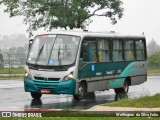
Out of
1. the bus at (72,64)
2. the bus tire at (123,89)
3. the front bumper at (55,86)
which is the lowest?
the bus tire at (123,89)

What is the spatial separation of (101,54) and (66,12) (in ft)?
120

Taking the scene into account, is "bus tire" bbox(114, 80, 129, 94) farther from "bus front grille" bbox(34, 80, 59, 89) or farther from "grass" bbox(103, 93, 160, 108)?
"grass" bbox(103, 93, 160, 108)

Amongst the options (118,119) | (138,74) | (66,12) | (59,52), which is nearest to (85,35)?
(59,52)

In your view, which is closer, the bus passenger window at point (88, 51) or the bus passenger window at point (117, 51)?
the bus passenger window at point (88, 51)

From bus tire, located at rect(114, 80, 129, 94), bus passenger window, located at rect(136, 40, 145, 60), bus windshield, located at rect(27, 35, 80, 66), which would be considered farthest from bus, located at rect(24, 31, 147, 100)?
bus passenger window, located at rect(136, 40, 145, 60)

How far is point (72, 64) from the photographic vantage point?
21281mm

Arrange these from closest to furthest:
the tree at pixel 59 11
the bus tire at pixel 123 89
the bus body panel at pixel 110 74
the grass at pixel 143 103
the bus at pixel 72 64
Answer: the grass at pixel 143 103 < the bus at pixel 72 64 < the bus body panel at pixel 110 74 < the bus tire at pixel 123 89 < the tree at pixel 59 11

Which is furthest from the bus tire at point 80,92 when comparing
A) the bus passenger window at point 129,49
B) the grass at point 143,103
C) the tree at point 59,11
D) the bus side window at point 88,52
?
the tree at point 59,11

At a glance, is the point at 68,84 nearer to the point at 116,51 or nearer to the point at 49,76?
the point at 49,76

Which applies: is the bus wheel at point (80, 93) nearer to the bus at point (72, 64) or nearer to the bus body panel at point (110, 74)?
the bus at point (72, 64)

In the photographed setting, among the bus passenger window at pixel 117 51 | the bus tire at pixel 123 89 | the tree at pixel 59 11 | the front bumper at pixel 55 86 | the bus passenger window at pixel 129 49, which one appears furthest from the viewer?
the tree at pixel 59 11

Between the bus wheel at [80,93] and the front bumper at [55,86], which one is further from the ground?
the front bumper at [55,86]

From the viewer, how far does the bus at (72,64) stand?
21.1 metres

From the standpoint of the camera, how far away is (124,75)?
1027 inches
